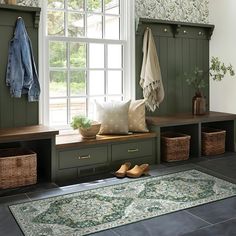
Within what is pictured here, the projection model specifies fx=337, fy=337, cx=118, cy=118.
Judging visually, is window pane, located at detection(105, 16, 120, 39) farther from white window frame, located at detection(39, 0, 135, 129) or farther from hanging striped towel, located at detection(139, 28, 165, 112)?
hanging striped towel, located at detection(139, 28, 165, 112)

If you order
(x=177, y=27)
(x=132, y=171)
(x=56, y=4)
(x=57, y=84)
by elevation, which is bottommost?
(x=132, y=171)

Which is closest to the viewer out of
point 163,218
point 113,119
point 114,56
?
point 163,218

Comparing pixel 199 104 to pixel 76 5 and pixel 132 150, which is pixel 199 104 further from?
pixel 76 5

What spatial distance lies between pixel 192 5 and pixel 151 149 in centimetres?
245

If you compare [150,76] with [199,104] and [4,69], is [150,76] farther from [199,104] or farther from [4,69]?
[4,69]

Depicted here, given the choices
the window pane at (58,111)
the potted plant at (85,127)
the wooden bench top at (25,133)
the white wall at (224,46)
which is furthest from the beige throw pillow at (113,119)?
the white wall at (224,46)

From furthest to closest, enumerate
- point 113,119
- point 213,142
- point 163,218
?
point 213,142 → point 113,119 → point 163,218

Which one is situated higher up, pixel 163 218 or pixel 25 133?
pixel 25 133

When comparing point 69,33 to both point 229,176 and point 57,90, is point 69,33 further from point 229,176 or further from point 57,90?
point 229,176

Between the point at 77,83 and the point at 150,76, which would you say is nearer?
the point at 77,83

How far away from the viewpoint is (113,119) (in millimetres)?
4215

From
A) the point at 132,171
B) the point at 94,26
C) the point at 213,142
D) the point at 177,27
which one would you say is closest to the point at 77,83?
the point at 94,26

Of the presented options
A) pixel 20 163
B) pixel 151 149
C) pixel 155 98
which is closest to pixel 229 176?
pixel 151 149

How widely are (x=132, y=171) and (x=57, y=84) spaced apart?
1500 millimetres
